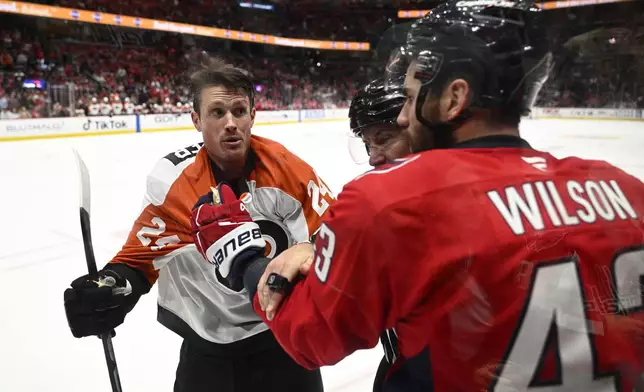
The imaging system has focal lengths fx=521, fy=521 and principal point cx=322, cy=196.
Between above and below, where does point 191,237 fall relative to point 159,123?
below

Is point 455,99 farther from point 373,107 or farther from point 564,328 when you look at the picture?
point 373,107

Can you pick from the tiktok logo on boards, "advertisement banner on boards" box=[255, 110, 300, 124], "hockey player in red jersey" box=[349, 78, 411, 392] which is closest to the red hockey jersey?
"hockey player in red jersey" box=[349, 78, 411, 392]

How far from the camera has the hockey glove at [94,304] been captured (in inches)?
43.4

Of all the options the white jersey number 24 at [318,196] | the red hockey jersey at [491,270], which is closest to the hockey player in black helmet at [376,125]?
the white jersey number 24 at [318,196]

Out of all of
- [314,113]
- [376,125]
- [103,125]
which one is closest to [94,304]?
[376,125]

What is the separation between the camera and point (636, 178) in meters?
0.64

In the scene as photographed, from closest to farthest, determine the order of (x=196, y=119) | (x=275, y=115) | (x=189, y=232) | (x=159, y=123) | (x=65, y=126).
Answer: (x=189, y=232), (x=196, y=119), (x=275, y=115), (x=159, y=123), (x=65, y=126)

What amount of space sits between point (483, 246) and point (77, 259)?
3.02 metres

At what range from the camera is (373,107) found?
1.16m

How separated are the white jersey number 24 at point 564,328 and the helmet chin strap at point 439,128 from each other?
174mm

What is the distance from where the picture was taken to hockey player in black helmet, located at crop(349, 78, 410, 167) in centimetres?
111

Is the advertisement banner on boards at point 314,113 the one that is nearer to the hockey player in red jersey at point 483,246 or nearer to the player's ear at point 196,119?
the player's ear at point 196,119

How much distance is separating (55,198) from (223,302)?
3797mm

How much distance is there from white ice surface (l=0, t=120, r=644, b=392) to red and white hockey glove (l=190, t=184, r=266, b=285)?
1.34 ft
